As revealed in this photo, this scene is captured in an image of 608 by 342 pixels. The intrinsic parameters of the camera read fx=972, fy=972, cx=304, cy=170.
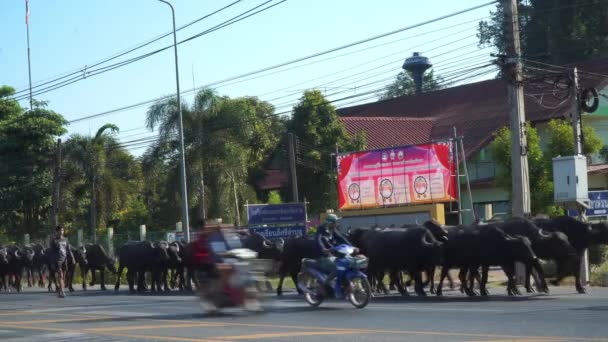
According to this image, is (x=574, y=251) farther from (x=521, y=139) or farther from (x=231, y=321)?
(x=231, y=321)

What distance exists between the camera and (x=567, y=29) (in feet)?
214

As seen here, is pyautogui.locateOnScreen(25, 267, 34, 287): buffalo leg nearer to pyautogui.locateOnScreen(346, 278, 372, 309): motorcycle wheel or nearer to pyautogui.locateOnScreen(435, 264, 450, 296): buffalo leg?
pyautogui.locateOnScreen(435, 264, 450, 296): buffalo leg

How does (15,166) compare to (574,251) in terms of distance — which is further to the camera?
(15,166)

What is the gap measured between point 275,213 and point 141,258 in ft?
17.6

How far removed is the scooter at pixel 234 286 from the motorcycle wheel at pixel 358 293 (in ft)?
5.87

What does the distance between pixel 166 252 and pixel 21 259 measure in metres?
8.66

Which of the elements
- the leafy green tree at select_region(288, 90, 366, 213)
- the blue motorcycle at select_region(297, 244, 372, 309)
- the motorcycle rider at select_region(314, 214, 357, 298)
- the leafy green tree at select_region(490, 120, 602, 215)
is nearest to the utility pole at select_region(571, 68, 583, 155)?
the motorcycle rider at select_region(314, 214, 357, 298)

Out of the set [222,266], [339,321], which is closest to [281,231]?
[222,266]

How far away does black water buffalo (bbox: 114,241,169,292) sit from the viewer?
30.7 m

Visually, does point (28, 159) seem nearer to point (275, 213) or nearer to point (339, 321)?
point (275, 213)

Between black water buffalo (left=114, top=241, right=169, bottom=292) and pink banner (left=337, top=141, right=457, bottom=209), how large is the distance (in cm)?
1197

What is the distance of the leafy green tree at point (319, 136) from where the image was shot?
52.9 meters

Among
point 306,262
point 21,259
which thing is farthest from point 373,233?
point 21,259

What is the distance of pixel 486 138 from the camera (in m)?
52.1
